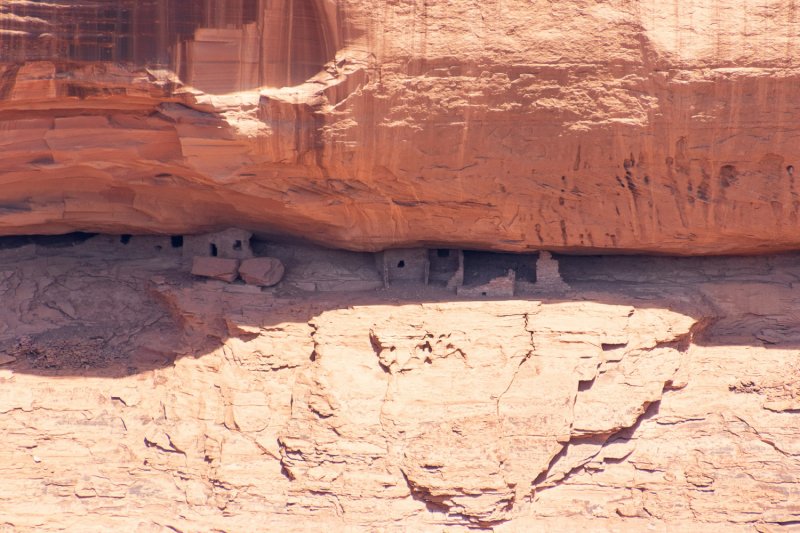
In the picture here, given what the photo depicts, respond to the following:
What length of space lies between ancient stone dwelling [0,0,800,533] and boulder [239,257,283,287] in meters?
0.17

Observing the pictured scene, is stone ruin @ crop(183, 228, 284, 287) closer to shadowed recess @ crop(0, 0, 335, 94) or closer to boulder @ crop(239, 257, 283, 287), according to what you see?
boulder @ crop(239, 257, 283, 287)

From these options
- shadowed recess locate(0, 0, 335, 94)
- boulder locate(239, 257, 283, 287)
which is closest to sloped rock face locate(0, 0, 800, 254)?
shadowed recess locate(0, 0, 335, 94)

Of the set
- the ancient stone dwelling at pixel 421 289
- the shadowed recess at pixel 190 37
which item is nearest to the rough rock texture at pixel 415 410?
the ancient stone dwelling at pixel 421 289

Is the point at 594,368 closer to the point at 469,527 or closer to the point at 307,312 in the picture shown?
the point at 469,527

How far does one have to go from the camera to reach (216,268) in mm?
9516

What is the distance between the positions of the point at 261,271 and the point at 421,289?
92.0 inches

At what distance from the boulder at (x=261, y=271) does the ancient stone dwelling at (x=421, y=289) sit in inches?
6.5

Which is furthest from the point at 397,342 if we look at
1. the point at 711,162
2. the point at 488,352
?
the point at 711,162

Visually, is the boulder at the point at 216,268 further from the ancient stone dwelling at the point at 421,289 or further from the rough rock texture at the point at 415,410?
the rough rock texture at the point at 415,410

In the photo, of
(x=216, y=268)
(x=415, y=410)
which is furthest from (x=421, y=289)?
(x=216, y=268)

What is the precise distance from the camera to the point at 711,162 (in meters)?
7.94

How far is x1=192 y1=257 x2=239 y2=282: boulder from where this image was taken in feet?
31.2

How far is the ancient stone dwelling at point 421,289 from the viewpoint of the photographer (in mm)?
7332

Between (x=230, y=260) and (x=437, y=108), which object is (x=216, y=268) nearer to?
(x=230, y=260)
